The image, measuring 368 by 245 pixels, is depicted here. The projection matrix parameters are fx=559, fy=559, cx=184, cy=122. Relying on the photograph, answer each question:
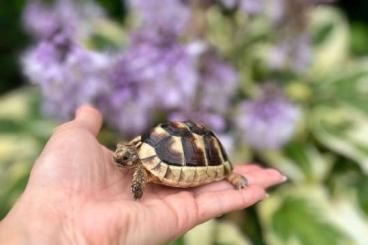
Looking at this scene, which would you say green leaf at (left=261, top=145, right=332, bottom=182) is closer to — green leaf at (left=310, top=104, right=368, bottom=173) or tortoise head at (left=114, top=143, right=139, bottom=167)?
green leaf at (left=310, top=104, right=368, bottom=173)

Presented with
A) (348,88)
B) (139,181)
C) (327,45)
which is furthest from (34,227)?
(327,45)

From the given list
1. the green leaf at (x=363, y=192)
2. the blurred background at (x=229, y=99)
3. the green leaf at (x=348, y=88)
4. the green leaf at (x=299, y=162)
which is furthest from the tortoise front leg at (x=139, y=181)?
the green leaf at (x=348, y=88)

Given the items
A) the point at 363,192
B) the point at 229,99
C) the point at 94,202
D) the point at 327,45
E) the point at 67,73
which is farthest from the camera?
the point at 327,45

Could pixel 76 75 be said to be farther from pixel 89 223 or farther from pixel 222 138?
pixel 89 223

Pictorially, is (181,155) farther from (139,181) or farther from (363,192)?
(363,192)

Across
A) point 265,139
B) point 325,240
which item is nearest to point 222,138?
point 265,139

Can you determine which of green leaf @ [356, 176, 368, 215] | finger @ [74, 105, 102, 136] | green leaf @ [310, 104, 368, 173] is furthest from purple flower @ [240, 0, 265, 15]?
green leaf @ [356, 176, 368, 215]
